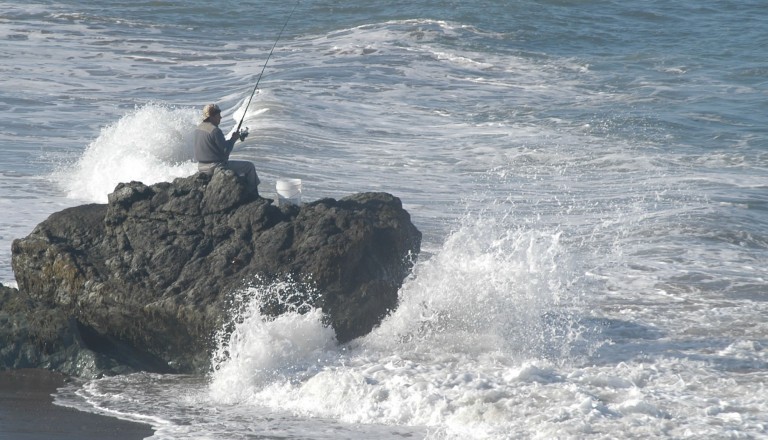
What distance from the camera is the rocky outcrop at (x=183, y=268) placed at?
296 inches

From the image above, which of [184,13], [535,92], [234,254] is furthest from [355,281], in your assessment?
[184,13]

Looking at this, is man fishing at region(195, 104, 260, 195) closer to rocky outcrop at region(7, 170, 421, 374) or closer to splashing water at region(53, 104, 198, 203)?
rocky outcrop at region(7, 170, 421, 374)

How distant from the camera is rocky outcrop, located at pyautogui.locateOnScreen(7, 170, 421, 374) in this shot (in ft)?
24.7

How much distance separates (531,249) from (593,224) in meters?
3.17

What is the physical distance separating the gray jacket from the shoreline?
2.23 meters

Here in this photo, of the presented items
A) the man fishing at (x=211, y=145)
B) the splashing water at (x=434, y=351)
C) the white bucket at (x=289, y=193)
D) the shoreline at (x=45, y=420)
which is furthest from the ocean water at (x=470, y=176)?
the man fishing at (x=211, y=145)

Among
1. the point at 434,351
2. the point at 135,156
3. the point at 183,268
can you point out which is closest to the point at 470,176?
the point at 135,156

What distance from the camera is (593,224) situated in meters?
11.4

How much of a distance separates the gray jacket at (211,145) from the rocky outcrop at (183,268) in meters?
0.51

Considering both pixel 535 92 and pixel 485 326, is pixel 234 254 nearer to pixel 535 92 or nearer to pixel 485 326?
pixel 485 326

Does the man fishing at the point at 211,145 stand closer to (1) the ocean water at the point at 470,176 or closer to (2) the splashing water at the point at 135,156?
(1) the ocean water at the point at 470,176

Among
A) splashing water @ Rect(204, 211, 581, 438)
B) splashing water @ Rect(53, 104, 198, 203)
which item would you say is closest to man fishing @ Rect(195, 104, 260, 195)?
splashing water @ Rect(204, 211, 581, 438)

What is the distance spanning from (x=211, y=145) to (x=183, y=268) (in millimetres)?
1268

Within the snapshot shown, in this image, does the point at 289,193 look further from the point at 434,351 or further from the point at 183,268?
the point at 434,351
